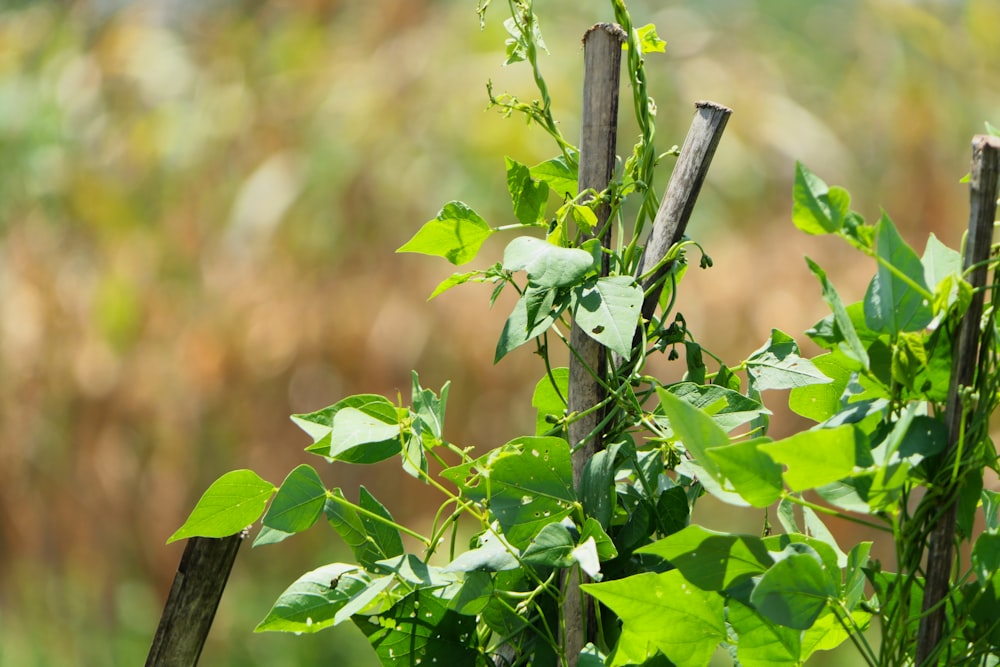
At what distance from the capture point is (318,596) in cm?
37

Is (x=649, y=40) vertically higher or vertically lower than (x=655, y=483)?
higher

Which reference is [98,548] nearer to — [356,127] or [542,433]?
[356,127]

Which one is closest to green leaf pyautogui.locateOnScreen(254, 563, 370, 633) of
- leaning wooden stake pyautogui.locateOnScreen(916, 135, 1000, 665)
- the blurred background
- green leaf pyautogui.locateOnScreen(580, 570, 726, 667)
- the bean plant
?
the bean plant

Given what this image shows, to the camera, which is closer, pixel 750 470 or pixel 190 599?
pixel 750 470

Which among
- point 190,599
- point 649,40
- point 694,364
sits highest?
point 649,40

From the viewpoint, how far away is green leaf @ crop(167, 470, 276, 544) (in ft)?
1.24

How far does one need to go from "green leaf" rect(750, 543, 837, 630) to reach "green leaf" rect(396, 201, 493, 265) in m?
0.18

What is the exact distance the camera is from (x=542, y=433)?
0.42m

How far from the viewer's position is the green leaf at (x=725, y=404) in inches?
13.8

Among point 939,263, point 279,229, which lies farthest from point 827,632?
point 279,229

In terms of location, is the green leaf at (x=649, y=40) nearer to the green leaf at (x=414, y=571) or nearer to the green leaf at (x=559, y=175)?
the green leaf at (x=559, y=175)

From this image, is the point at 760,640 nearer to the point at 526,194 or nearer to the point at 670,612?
the point at 670,612

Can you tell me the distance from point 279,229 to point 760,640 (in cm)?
250

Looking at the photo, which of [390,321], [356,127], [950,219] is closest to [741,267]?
[950,219]
